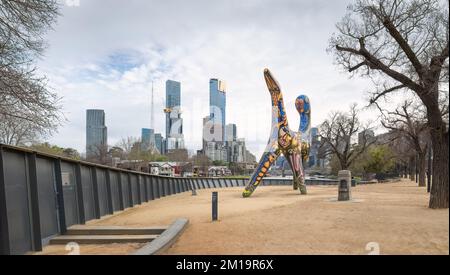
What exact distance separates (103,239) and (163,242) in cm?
267

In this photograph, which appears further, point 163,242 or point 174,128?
A: point 174,128

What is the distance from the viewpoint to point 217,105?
414ft

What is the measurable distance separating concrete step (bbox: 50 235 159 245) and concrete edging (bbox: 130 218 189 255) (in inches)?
27.1

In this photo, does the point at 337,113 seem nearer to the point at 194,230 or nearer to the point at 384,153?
the point at 384,153

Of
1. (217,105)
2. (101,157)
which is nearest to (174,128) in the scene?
(217,105)

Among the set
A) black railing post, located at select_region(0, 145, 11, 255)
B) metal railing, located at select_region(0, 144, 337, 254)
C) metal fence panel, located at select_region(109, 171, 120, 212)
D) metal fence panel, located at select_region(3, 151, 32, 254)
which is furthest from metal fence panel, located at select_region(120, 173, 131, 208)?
black railing post, located at select_region(0, 145, 11, 255)

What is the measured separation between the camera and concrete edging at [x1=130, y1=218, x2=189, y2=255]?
7.29 m

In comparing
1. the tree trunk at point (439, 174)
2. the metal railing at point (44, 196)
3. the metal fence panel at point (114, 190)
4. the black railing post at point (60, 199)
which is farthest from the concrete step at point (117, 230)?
the tree trunk at point (439, 174)

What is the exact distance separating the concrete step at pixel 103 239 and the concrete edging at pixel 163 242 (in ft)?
2.26

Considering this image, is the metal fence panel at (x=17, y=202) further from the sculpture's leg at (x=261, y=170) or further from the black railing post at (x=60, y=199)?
the sculpture's leg at (x=261, y=170)

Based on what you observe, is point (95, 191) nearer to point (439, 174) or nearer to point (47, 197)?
point (47, 197)

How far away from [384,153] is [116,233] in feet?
196
